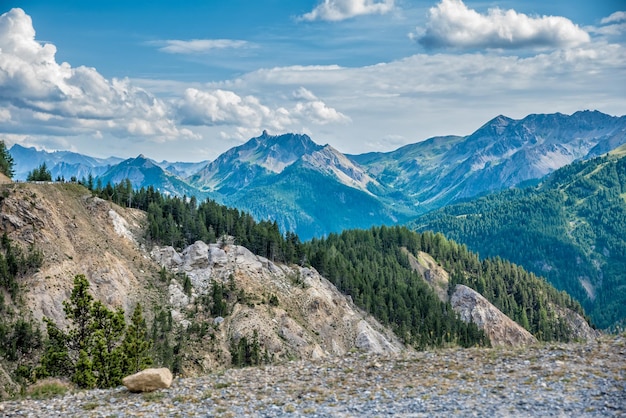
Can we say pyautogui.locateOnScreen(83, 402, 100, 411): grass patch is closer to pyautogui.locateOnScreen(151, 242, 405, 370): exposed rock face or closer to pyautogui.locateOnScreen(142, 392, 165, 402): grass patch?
pyautogui.locateOnScreen(142, 392, 165, 402): grass patch

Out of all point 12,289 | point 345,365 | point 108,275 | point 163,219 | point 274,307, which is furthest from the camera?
point 163,219

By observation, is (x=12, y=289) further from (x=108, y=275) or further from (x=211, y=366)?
(x=211, y=366)

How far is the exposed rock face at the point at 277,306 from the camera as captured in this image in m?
98.9

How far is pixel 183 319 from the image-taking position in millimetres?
96875

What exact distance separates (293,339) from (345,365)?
69.0 metres

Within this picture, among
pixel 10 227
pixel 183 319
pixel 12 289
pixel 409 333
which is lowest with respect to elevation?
pixel 409 333

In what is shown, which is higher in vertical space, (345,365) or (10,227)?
(10,227)

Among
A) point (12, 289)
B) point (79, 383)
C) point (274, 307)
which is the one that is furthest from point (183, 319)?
point (79, 383)

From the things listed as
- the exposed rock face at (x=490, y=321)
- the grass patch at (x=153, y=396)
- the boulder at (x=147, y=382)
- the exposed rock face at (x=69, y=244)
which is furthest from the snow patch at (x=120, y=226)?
the exposed rock face at (x=490, y=321)

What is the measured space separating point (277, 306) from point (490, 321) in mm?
98761

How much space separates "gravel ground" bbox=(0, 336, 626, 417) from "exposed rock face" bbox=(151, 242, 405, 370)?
61.5 meters

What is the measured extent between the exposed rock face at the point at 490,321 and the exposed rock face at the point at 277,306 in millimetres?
55896

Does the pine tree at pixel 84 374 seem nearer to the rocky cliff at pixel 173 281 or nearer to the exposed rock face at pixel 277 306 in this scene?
the rocky cliff at pixel 173 281

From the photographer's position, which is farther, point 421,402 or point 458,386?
point 458,386
